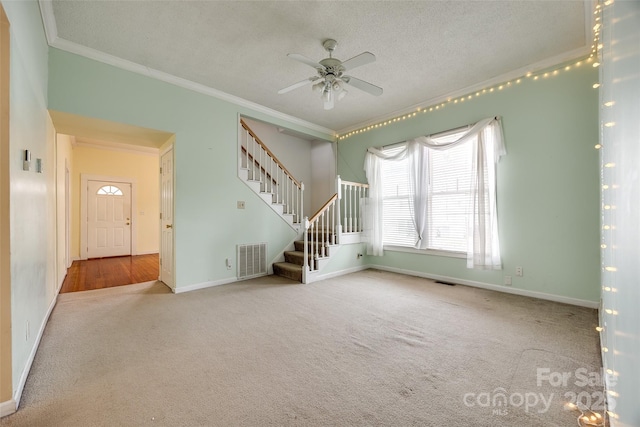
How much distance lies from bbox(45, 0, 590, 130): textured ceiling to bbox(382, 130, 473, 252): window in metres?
1.09

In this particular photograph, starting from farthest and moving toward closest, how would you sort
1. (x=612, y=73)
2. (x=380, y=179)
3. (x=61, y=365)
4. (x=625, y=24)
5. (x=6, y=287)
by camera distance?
(x=380, y=179) < (x=61, y=365) < (x=6, y=287) < (x=612, y=73) < (x=625, y=24)

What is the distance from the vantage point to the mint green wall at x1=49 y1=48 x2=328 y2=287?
9.87 ft

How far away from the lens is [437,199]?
423 cm

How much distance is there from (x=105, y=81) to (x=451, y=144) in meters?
4.59

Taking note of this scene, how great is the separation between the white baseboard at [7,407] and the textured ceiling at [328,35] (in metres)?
3.05

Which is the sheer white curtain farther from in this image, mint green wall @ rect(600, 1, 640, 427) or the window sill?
mint green wall @ rect(600, 1, 640, 427)

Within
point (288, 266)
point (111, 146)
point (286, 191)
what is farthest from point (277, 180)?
point (111, 146)

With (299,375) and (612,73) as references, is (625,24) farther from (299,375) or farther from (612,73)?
(299,375)

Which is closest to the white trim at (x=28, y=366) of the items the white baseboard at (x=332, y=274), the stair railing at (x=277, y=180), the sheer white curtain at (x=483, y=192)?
the white baseboard at (x=332, y=274)

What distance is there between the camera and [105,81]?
3146mm

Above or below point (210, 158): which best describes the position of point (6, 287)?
below

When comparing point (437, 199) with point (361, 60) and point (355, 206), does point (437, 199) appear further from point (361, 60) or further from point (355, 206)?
point (361, 60)

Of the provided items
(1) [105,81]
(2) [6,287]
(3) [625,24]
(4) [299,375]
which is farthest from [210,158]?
(3) [625,24]

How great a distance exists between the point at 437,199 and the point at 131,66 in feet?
15.1
